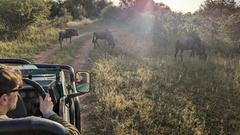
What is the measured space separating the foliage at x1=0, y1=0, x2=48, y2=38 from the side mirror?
79.2ft

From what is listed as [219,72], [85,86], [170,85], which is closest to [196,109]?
[170,85]

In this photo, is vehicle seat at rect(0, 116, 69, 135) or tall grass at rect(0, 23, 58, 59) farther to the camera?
tall grass at rect(0, 23, 58, 59)

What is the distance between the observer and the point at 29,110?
181 inches

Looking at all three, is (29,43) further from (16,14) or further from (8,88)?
(8,88)

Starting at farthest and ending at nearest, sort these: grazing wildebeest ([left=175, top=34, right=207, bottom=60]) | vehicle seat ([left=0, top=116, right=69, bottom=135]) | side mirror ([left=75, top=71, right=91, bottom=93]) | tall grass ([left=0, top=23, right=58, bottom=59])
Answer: grazing wildebeest ([left=175, top=34, right=207, bottom=60]) → tall grass ([left=0, top=23, right=58, bottom=59]) → side mirror ([left=75, top=71, right=91, bottom=93]) → vehicle seat ([left=0, top=116, right=69, bottom=135])

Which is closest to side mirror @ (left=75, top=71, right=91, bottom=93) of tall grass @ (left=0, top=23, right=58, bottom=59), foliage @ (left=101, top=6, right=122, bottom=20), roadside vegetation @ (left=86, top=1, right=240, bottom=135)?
roadside vegetation @ (left=86, top=1, right=240, bottom=135)

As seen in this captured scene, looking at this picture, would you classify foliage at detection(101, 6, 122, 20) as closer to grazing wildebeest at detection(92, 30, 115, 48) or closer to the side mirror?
grazing wildebeest at detection(92, 30, 115, 48)

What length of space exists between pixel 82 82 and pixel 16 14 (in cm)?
2615

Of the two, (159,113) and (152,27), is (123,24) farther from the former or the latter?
(159,113)

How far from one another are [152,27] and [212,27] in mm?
7327

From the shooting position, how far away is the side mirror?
16.0ft

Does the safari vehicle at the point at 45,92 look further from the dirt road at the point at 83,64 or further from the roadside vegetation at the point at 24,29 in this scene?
the roadside vegetation at the point at 24,29

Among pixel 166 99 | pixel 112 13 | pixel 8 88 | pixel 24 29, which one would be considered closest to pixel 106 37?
pixel 24 29

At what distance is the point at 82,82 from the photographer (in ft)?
17.1
